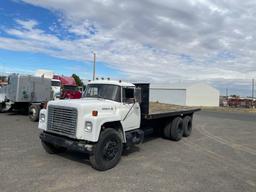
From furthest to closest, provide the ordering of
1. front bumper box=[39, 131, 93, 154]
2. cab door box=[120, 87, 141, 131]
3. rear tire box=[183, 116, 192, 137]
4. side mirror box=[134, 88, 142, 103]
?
rear tire box=[183, 116, 192, 137] < side mirror box=[134, 88, 142, 103] < cab door box=[120, 87, 141, 131] < front bumper box=[39, 131, 93, 154]

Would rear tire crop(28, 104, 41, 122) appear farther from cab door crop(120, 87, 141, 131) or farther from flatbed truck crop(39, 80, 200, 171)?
cab door crop(120, 87, 141, 131)

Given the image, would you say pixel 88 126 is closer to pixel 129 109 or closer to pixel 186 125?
pixel 129 109

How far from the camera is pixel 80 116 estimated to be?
682 centimetres

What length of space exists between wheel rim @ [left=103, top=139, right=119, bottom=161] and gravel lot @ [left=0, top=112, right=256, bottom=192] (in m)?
0.34

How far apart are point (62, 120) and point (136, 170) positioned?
7.54 ft

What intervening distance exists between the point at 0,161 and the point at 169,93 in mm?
52931

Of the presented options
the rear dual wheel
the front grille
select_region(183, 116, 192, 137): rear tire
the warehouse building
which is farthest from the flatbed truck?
the warehouse building

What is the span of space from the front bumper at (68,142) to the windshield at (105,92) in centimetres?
176

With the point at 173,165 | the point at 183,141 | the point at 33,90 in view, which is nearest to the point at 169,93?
the point at 33,90

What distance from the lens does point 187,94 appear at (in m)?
56.0

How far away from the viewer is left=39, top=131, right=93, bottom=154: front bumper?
22.1ft

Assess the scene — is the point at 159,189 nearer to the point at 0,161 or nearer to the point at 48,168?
the point at 48,168

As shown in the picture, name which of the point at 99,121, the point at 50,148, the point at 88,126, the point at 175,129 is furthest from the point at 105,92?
the point at 175,129

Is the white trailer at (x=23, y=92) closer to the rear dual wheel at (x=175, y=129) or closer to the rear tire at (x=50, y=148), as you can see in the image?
the rear dual wheel at (x=175, y=129)
